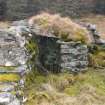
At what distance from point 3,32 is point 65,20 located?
2.41 metres

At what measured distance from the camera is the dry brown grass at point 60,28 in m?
9.63

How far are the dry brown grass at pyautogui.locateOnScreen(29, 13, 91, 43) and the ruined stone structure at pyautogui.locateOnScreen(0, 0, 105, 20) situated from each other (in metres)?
11.0

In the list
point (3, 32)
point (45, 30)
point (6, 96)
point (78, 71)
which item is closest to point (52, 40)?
point (45, 30)

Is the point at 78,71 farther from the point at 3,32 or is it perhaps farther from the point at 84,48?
the point at 3,32

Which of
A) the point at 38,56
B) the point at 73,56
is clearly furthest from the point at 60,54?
the point at 38,56

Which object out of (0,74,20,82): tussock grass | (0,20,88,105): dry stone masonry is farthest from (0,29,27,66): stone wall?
(0,74,20,82): tussock grass

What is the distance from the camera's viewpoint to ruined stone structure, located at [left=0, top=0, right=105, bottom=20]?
69.4 feet

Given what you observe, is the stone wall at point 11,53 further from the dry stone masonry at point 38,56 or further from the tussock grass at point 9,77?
the tussock grass at point 9,77

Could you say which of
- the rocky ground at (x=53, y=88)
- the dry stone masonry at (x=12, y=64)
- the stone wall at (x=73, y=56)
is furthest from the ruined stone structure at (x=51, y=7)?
the dry stone masonry at (x=12, y=64)

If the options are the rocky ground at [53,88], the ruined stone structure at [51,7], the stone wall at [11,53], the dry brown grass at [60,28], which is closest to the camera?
the rocky ground at [53,88]

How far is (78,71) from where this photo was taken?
962 cm

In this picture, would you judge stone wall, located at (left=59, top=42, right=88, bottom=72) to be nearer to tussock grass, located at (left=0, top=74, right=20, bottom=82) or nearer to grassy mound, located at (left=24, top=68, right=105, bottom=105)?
grassy mound, located at (left=24, top=68, right=105, bottom=105)

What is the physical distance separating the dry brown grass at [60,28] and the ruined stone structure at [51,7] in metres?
11.0

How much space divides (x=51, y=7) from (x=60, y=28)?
12.0 meters
